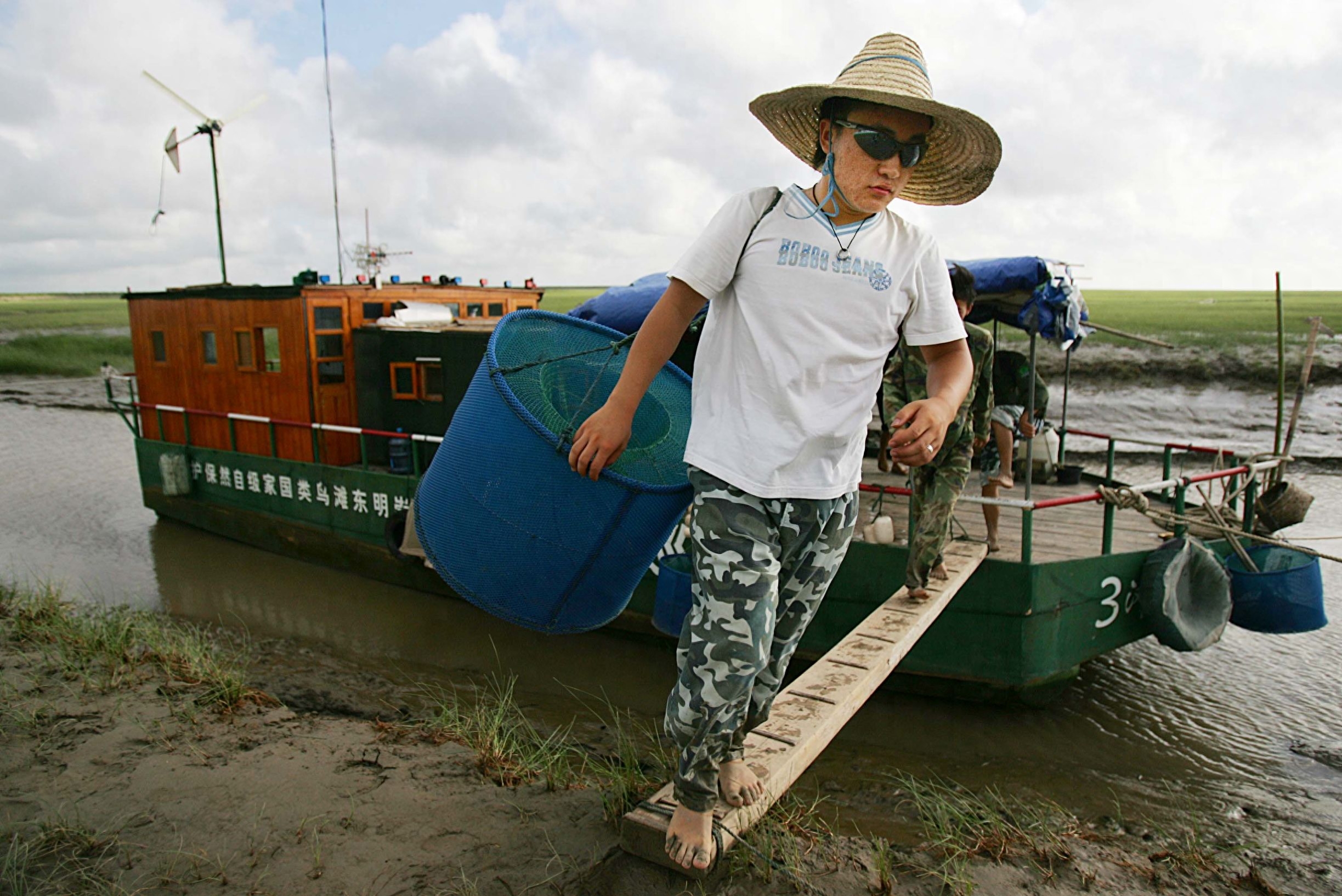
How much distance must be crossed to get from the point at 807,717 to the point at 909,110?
181 cm

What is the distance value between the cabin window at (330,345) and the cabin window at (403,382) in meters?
0.79

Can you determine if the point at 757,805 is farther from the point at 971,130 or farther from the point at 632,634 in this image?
the point at 632,634

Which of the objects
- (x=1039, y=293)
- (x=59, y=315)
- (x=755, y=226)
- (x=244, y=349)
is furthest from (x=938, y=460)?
(x=59, y=315)

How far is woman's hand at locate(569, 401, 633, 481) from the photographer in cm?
195

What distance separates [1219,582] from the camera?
17.0 feet

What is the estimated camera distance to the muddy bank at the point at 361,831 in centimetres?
240

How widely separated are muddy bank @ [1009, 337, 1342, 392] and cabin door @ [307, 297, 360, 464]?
64.5 feet

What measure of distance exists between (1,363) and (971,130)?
42.8 meters

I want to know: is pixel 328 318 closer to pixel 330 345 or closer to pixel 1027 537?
pixel 330 345

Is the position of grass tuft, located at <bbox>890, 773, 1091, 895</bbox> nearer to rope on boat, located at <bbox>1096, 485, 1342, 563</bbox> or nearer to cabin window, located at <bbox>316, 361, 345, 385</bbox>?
rope on boat, located at <bbox>1096, 485, 1342, 563</bbox>

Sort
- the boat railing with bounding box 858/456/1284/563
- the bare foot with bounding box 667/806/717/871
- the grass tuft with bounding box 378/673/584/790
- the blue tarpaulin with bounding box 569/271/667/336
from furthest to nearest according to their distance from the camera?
the blue tarpaulin with bounding box 569/271/667/336 → the boat railing with bounding box 858/456/1284/563 → the grass tuft with bounding box 378/673/584/790 → the bare foot with bounding box 667/806/717/871

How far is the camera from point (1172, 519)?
5.11 meters

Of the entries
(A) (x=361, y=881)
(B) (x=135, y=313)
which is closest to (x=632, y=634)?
(A) (x=361, y=881)

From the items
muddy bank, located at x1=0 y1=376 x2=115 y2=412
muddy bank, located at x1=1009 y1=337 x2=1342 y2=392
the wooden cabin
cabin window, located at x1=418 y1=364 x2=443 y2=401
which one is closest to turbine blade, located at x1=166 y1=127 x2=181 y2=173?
the wooden cabin
